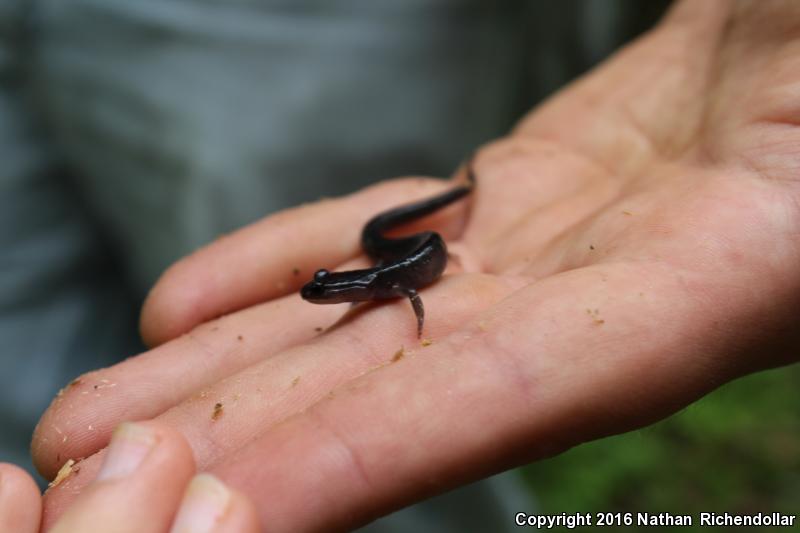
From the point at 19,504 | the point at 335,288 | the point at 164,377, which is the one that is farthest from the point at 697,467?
the point at 19,504

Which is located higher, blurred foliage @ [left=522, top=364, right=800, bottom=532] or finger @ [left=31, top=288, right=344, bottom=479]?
finger @ [left=31, top=288, right=344, bottom=479]

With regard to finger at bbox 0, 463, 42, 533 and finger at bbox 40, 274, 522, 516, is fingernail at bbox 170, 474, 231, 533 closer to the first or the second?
finger at bbox 40, 274, 522, 516

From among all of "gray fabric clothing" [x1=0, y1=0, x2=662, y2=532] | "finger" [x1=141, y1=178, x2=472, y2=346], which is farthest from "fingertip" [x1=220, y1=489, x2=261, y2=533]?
"gray fabric clothing" [x1=0, y1=0, x2=662, y2=532]

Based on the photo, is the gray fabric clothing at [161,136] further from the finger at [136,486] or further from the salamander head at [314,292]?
the finger at [136,486]

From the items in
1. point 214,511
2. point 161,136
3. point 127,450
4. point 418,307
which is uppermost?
point 161,136

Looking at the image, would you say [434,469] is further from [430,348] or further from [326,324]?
[326,324]

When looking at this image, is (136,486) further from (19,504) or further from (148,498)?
(19,504)

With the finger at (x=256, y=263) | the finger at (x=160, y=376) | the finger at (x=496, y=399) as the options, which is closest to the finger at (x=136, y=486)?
the finger at (x=496, y=399)
